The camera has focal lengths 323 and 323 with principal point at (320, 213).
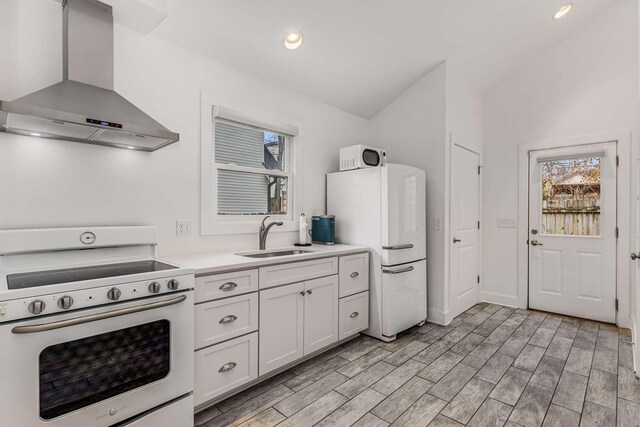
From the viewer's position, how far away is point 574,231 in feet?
12.1

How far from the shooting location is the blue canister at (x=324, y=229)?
3152 millimetres

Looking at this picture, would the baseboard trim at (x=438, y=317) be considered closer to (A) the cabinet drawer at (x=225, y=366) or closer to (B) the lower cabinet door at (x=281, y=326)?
(B) the lower cabinet door at (x=281, y=326)

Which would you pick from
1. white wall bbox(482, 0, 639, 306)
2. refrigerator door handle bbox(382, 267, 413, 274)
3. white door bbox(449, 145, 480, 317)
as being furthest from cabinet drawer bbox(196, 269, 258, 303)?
white wall bbox(482, 0, 639, 306)

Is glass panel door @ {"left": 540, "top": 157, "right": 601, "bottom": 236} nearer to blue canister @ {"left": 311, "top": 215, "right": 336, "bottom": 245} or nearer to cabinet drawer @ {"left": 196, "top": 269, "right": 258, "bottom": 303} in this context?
blue canister @ {"left": 311, "top": 215, "right": 336, "bottom": 245}

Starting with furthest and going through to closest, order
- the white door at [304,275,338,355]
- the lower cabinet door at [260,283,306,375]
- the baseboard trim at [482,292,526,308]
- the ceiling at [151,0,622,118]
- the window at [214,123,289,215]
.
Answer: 1. the baseboard trim at [482,292,526,308]
2. the window at [214,123,289,215]
3. the white door at [304,275,338,355]
4. the ceiling at [151,0,622,118]
5. the lower cabinet door at [260,283,306,375]

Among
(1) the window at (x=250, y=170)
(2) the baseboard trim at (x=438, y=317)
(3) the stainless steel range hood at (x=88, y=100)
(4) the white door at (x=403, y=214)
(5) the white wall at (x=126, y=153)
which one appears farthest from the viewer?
(2) the baseboard trim at (x=438, y=317)

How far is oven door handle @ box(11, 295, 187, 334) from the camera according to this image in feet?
4.04

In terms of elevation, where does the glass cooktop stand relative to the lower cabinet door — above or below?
above

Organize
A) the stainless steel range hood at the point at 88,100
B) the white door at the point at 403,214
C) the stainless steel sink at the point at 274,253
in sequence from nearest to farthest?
the stainless steel range hood at the point at 88,100
the stainless steel sink at the point at 274,253
the white door at the point at 403,214

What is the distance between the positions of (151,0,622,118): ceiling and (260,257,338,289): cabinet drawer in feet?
5.59

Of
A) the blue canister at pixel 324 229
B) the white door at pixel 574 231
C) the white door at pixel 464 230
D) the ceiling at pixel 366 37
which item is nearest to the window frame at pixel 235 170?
the blue canister at pixel 324 229

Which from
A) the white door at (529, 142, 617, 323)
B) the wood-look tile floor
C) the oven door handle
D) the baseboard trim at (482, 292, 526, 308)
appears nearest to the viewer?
the oven door handle

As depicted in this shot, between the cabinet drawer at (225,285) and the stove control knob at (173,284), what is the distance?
0.59ft

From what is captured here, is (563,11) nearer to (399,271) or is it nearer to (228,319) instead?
(399,271)
